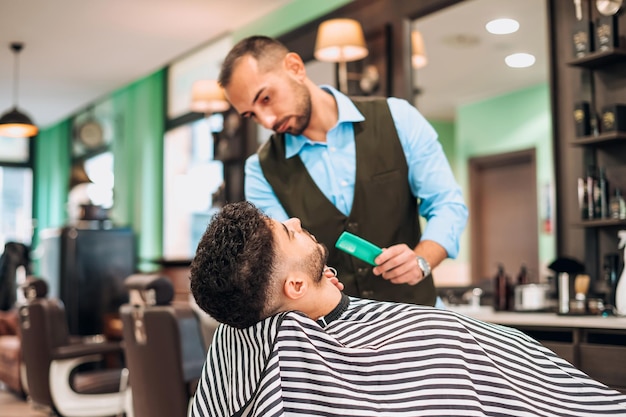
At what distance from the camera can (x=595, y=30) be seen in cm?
326

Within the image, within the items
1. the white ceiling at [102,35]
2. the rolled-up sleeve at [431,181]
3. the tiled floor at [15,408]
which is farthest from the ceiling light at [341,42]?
the tiled floor at [15,408]

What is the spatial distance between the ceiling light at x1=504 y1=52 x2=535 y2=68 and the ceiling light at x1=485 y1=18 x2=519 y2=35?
4.9 inches

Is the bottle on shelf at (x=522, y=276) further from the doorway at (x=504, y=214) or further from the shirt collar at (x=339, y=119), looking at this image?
the shirt collar at (x=339, y=119)

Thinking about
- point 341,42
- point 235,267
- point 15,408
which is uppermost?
point 341,42

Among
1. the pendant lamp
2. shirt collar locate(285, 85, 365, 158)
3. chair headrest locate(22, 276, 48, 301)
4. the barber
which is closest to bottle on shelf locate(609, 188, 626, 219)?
the barber

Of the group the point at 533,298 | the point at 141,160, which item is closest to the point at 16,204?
the point at 141,160

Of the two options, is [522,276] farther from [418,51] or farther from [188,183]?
[188,183]

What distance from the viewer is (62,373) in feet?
15.5

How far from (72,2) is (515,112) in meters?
3.56

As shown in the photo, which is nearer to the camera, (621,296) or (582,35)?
(621,296)

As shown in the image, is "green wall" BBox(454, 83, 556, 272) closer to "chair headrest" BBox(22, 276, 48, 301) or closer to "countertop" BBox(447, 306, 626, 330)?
"countertop" BBox(447, 306, 626, 330)

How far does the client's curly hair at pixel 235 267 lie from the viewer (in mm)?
1502

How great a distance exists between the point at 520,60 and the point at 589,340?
58.8 inches

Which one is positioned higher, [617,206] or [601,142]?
[601,142]
